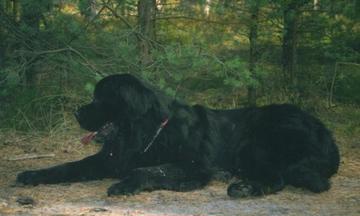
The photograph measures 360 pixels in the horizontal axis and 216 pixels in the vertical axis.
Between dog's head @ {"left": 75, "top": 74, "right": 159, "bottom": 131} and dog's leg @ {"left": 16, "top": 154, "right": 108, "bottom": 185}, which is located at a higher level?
dog's head @ {"left": 75, "top": 74, "right": 159, "bottom": 131}

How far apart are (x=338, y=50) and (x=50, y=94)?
4440 mm

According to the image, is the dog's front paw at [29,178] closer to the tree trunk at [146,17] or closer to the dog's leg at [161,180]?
the dog's leg at [161,180]

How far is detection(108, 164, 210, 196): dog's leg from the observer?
581cm

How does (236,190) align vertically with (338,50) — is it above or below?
below

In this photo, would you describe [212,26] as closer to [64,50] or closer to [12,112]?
[64,50]

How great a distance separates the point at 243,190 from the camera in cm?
579

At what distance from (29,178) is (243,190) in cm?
210

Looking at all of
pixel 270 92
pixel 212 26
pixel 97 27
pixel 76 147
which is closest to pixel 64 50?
pixel 97 27

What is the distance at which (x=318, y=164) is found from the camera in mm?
6262

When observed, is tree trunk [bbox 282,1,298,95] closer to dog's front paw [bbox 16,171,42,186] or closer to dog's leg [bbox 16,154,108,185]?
dog's leg [bbox 16,154,108,185]

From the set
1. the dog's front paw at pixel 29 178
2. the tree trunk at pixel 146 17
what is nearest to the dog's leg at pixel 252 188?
the dog's front paw at pixel 29 178

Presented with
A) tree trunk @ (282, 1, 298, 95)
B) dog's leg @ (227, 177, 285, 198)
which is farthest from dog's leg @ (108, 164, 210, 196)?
tree trunk @ (282, 1, 298, 95)

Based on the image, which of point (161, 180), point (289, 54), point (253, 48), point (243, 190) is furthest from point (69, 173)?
point (289, 54)

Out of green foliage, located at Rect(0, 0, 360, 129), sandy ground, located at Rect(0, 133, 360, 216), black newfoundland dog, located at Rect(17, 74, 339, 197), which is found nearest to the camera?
sandy ground, located at Rect(0, 133, 360, 216)
